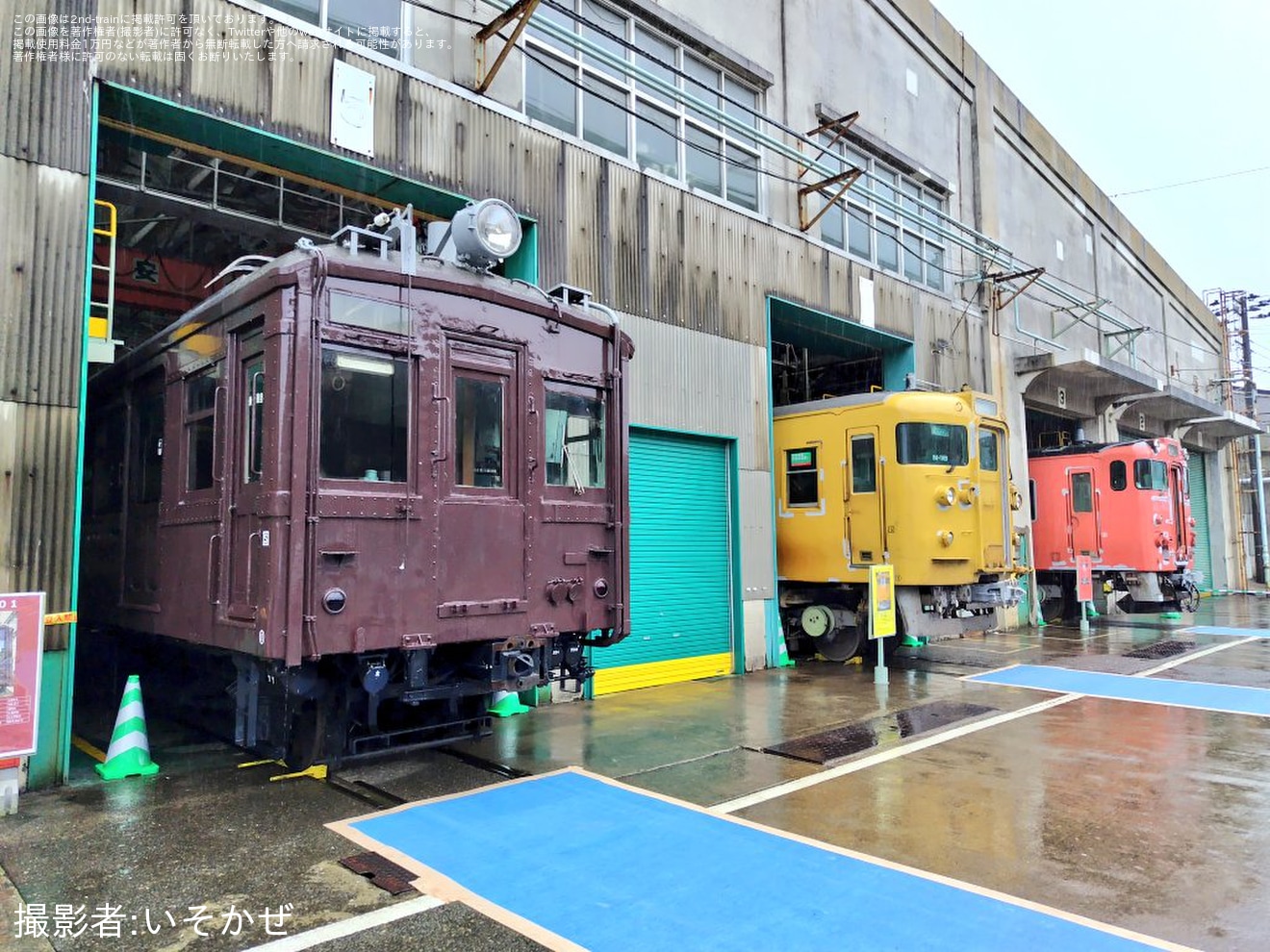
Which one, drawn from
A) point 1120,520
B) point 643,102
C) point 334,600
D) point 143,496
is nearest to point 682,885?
point 334,600

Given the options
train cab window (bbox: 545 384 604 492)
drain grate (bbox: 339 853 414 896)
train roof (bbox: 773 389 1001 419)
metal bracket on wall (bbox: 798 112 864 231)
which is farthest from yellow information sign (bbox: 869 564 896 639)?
drain grate (bbox: 339 853 414 896)

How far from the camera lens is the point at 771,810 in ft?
16.8

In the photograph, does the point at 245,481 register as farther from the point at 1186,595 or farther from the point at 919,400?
the point at 1186,595

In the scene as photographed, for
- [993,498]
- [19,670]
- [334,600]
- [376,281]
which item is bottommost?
[19,670]

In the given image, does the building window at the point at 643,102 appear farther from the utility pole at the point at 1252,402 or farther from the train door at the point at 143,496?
the utility pole at the point at 1252,402

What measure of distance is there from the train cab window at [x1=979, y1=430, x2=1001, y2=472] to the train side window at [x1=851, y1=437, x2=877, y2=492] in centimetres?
149

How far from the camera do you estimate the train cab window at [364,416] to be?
500 cm

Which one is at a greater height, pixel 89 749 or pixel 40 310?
pixel 40 310

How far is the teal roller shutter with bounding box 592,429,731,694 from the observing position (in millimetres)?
9617

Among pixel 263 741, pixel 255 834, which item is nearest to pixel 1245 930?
pixel 255 834

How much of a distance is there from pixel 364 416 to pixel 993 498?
8.94 meters

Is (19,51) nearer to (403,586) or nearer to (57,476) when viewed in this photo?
(57,476)

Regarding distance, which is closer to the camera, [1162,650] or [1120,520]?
[1162,650]

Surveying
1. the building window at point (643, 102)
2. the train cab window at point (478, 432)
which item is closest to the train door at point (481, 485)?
the train cab window at point (478, 432)
